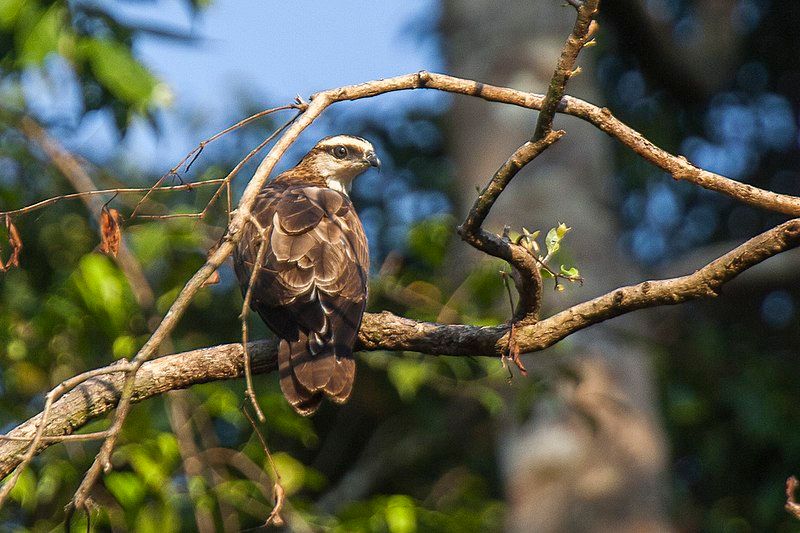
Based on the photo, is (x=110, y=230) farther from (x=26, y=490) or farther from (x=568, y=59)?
(x=26, y=490)

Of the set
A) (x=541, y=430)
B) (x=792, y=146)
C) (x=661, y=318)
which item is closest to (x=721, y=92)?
(x=792, y=146)

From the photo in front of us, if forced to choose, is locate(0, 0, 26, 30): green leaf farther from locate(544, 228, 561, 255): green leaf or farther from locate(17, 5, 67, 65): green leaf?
locate(544, 228, 561, 255): green leaf

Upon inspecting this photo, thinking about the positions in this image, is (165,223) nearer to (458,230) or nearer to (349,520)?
(349,520)

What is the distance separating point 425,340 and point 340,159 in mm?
2933

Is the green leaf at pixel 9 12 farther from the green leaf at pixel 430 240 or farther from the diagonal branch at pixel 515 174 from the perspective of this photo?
the diagonal branch at pixel 515 174

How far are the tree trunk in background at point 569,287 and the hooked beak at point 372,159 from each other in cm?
138

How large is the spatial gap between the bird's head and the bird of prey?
113 centimetres

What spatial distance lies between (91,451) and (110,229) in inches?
149

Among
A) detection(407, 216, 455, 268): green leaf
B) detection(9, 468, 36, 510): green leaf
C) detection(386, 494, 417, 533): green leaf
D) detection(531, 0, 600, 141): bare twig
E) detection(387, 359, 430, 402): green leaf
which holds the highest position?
detection(531, 0, 600, 141): bare twig

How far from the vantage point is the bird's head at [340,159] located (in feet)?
21.0

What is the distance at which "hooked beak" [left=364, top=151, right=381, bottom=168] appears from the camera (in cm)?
631

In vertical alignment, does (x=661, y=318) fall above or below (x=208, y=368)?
→ above

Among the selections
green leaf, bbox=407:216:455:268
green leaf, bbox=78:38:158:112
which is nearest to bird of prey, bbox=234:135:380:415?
green leaf, bbox=407:216:455:268

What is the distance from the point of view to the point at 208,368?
12.3ft
